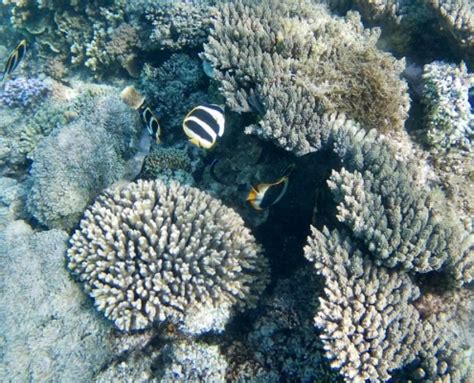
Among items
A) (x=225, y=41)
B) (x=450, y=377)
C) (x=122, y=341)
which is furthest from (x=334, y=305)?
(x=225, y=41)

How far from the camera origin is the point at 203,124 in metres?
3.59

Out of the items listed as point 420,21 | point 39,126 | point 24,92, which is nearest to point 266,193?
point 420,21

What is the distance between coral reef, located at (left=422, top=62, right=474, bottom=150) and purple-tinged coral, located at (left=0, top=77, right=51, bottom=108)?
642cm

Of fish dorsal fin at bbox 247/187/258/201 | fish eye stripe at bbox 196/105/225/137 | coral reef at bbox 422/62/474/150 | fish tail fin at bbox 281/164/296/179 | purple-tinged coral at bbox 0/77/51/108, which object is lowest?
purple-tinged coral at bbox 0/77/51/108

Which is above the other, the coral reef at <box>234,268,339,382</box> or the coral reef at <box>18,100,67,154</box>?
the coral reef at <box>234,268,339,382</box>

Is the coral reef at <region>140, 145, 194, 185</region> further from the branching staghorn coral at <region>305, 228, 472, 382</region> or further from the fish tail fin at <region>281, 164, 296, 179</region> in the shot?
the branching staghorn coral at <region>305, 228, 472, 382</region>

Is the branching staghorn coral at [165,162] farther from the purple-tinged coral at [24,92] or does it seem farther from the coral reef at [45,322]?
the purple-tinged coral at [24,92]

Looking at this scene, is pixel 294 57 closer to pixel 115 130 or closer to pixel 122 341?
pixel 115 130

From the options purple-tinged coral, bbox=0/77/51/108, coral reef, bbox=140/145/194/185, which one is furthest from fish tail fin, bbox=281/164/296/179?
purple-tinged coral, bbox=0/77/51/108

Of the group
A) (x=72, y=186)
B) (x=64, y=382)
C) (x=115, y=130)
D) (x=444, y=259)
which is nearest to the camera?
(x=444, y=259)

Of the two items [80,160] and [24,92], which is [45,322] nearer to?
[80,160]

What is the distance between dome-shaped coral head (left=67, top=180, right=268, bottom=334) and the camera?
11.6 ft

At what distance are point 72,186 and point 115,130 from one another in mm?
953

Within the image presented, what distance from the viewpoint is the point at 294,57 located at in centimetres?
430
